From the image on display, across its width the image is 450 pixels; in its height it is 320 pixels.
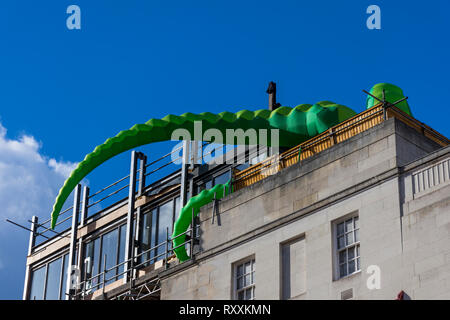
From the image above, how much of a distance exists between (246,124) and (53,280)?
1723 centimetres

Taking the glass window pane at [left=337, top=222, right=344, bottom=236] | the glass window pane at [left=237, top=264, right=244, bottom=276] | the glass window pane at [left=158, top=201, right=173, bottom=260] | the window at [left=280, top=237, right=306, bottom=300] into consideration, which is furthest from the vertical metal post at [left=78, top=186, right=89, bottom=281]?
the glass window pane at [left=337, top=222, right=344, bottom=236]

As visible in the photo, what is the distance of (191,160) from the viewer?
187 ft

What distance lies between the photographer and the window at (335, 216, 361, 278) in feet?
134

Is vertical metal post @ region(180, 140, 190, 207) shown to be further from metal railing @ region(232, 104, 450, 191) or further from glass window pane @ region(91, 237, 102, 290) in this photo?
glass window pane @ region(91, 237, 102, 290)

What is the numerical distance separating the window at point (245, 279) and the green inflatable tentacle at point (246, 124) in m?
8.38

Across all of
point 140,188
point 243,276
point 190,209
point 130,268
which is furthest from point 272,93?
point 243,276

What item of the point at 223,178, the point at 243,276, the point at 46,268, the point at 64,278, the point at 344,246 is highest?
the point at 223,178

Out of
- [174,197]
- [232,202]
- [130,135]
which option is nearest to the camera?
[232,202]

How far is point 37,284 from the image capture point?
65500 millimetres

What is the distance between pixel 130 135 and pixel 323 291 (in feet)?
50.4

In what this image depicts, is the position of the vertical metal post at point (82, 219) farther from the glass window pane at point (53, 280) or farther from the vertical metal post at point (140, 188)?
the vertical metal post at point (140, 188)

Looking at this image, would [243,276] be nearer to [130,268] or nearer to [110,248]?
[130,268]
